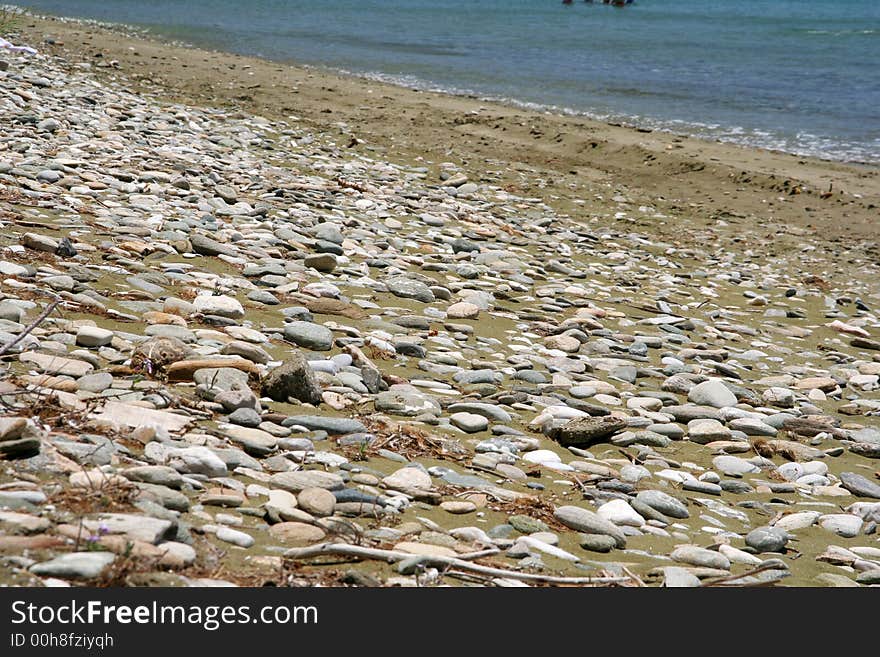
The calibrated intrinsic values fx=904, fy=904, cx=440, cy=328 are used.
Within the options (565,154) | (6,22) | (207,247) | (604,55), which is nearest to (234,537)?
(207,247)

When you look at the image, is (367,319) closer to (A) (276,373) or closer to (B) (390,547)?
(A) (276,373)

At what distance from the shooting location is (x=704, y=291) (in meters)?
9.08

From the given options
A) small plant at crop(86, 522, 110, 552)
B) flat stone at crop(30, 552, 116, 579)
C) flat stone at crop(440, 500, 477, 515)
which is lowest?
flat stone at crop(440, 500, 477, 515)

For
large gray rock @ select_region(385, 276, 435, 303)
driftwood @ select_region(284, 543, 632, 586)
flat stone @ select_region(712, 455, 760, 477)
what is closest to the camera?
driftwood @ select_region(284, 543, 632, 586)

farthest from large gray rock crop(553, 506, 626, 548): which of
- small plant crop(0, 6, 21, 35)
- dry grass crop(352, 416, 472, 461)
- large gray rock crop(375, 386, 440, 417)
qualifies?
small plant crop(0, 6, 21, 35)

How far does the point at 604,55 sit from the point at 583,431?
87.6 ft

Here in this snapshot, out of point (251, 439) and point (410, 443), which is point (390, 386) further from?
point (251, 439)

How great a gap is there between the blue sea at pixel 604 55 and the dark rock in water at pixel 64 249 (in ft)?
46.3

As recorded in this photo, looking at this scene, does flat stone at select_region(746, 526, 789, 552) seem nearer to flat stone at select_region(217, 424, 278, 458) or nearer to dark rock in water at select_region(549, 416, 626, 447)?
dark rock in water at select_region(549, 416, 626, 447)

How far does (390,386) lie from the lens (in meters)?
5.00

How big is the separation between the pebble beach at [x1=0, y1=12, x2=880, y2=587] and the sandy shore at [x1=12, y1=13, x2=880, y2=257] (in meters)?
1.63

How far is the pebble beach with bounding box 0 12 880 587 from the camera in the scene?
3064 mm

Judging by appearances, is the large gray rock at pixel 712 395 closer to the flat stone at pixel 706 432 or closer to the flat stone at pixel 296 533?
the flat stone at pixel 706 432

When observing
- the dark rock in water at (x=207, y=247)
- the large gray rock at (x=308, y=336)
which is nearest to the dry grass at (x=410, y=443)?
the large gray rock at (x=308, y=336)
